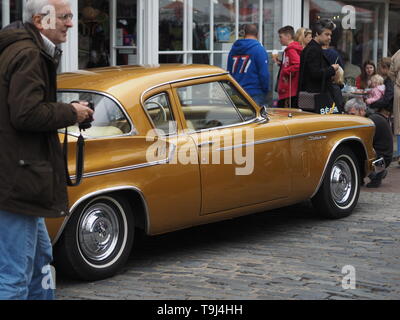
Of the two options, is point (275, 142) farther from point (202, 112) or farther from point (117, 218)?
point (117, 218)

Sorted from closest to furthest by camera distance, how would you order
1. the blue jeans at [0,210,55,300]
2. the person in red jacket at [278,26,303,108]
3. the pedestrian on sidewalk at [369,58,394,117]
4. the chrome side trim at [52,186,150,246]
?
1. the blue jeans at [0,210,55,300]
2. the chrome side trim at [52,186,150,246]
3. the person in red jacket at [278,26,303,108]
4. the pedestrian on sidewalk at [369,58,394,117]

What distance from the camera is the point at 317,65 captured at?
10.5 metres

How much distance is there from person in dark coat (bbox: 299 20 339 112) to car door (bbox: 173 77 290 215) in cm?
326

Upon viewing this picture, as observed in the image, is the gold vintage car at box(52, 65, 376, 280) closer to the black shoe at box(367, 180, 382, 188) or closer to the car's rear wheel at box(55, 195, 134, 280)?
the car's rear wheel at box(55, 195, 134, 280)

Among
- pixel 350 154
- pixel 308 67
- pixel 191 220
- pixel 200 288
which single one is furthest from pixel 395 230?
pixel 308 67

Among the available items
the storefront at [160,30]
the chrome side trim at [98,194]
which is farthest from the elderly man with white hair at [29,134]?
the storefront at [160,30]

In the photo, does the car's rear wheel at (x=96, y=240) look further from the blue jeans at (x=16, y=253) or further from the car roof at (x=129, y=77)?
the blue jeans at (x=16, y=253)

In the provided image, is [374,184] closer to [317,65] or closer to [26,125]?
[317,65]

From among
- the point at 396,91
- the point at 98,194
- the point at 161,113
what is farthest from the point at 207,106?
the point at 396,91

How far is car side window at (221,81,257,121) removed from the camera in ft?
23.7

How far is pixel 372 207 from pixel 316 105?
6.55 ft

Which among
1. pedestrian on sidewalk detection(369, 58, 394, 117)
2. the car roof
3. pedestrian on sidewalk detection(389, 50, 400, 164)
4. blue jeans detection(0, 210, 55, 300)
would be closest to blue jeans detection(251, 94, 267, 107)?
pedestrian on sidewalk detection(369, 58, 394, 117)

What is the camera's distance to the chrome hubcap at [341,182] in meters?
8.03

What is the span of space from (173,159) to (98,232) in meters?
0.81
